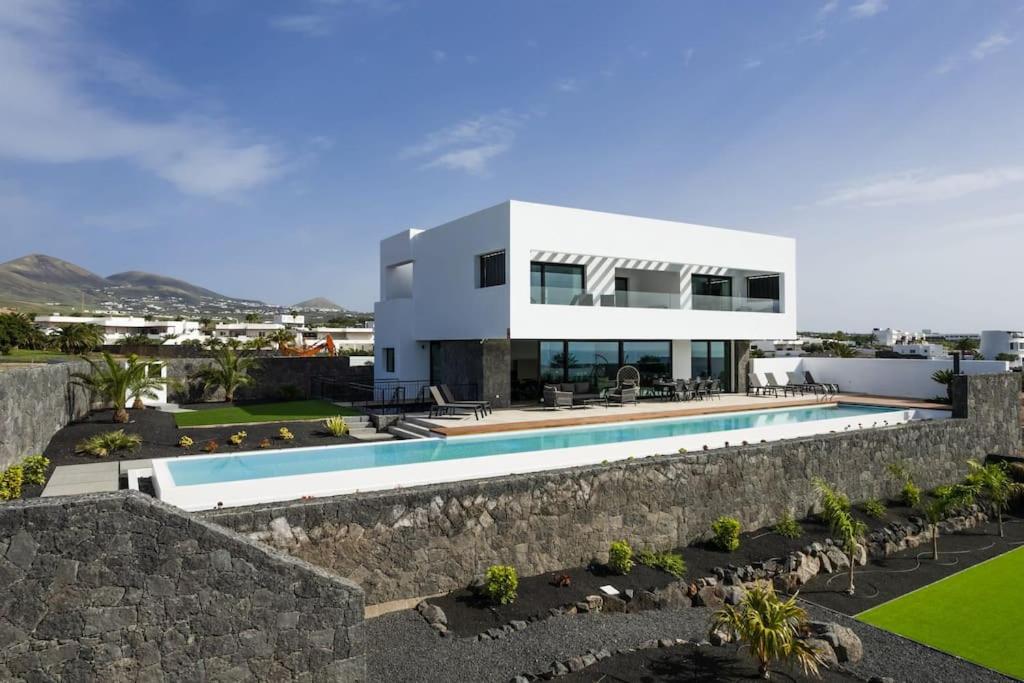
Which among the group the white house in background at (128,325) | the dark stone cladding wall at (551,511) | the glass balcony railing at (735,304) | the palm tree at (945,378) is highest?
the white house in background at (128,325)

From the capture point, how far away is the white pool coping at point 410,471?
9703 millimetres

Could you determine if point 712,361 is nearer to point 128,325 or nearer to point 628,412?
point 628,412

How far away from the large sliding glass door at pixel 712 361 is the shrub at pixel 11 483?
71.6 feet

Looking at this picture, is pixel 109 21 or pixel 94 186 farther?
pixel 94 186

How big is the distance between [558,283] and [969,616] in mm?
13356

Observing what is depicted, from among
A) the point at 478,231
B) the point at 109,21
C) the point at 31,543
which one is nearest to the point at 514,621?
the point at 31,543

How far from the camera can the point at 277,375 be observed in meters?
24.3

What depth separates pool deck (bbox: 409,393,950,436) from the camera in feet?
51.8

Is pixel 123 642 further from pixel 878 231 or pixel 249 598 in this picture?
pixel 878 231

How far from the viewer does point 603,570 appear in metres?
9.28

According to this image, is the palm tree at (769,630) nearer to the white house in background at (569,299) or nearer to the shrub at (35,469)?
the shrub at (35,469)

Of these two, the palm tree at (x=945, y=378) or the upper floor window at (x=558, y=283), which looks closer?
the upper floor window at (x=558, y=283)

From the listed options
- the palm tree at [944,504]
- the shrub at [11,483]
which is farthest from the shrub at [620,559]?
the shrub at [11,483]

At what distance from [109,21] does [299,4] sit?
5.15m
